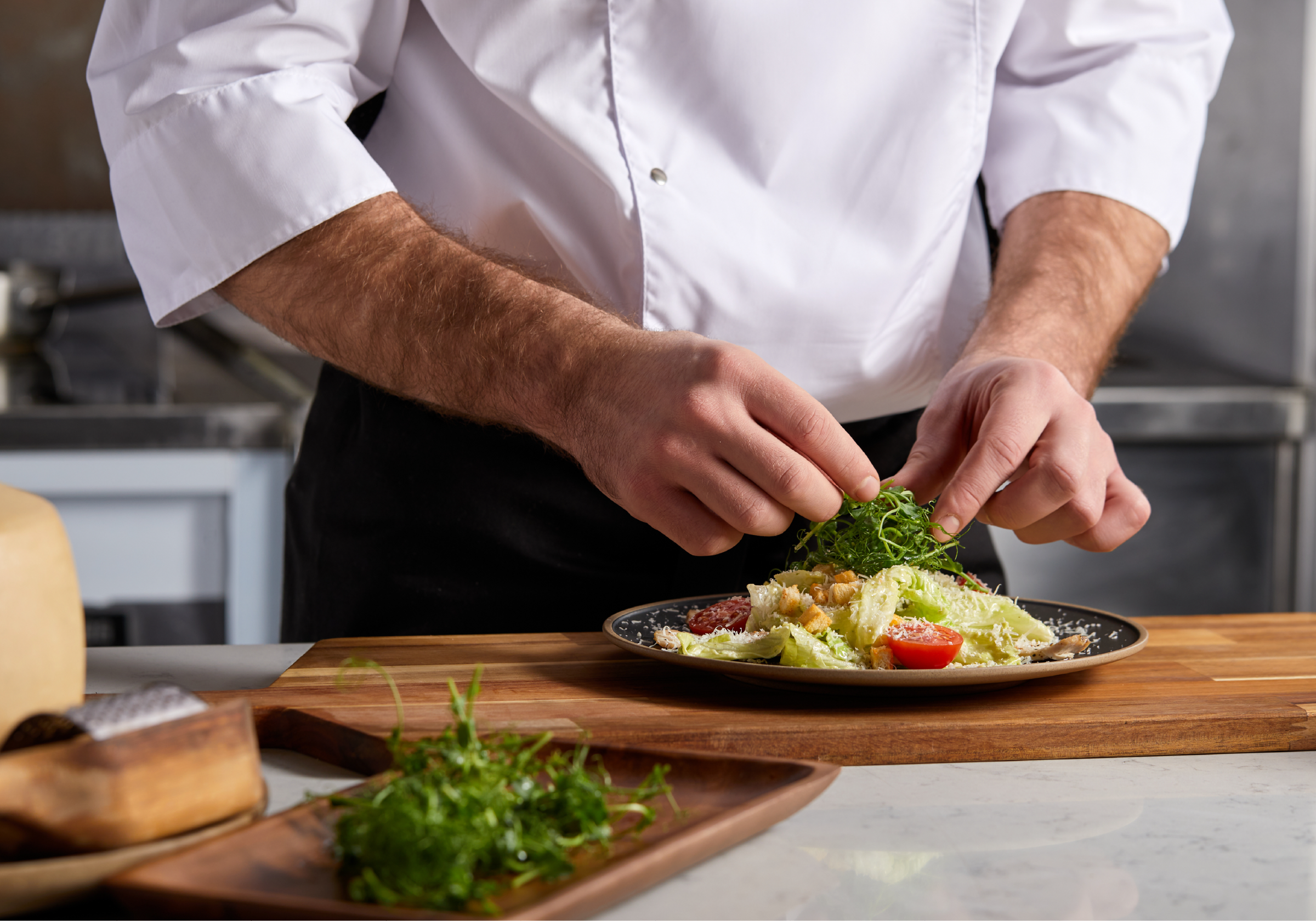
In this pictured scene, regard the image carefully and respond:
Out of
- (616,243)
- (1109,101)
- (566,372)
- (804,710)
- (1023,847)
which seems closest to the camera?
(1023,847)

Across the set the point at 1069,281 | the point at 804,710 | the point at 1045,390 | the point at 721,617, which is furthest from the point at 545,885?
the point at 1069,281

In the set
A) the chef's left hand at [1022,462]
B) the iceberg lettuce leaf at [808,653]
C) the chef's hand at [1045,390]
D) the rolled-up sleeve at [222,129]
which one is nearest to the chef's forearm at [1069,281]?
the chef's hand at [1045,390]

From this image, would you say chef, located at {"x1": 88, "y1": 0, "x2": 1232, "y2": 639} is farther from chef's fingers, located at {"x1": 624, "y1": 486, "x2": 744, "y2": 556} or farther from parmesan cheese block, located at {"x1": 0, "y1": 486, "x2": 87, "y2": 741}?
parmesan cheese block, located at {"x1": 0, "y1": 486, "x2": 87, "y2": 741}

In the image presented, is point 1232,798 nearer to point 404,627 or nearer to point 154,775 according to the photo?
point 154,775

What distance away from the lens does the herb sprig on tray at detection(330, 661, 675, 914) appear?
43 cm

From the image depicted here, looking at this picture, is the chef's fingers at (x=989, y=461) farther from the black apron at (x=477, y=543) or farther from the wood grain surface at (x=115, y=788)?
the wood grain surface at (x=115, y=788)

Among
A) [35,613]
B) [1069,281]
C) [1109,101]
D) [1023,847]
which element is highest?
[1109,101]

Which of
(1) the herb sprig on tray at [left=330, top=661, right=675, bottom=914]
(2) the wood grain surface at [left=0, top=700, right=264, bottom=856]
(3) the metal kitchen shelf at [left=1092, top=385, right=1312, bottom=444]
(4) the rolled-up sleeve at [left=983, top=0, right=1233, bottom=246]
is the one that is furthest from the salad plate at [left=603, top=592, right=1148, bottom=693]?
(3) the metal kitchen shelf at [left=1092, top=385, right=1312, bottom=444]

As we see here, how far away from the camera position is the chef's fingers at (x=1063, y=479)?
882 mm

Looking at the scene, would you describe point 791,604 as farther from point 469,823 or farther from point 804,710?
point 469,823

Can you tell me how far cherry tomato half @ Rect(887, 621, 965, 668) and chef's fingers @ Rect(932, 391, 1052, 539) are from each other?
8 cm

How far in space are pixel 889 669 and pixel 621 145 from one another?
0.51 meters

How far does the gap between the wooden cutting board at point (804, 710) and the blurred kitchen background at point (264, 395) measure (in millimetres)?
753

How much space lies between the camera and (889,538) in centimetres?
91
